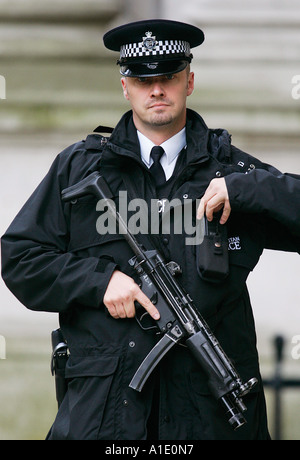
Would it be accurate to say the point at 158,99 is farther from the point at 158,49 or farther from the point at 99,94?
the point at 99,94

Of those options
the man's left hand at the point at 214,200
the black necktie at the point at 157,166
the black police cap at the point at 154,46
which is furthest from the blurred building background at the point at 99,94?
the man's left hand at the point at 214,200

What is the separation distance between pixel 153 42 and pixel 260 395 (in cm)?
152

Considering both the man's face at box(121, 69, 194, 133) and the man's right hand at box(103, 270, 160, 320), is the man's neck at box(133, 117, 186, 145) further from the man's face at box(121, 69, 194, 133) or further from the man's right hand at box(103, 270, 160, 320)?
the man's right hand at box(103, 270, 160, 320)

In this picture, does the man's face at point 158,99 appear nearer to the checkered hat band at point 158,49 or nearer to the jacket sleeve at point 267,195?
the checkered hat band at point 158,49

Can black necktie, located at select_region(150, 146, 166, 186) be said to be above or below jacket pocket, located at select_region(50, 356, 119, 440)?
above

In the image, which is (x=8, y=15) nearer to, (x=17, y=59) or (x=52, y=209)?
(x=17, y=59)

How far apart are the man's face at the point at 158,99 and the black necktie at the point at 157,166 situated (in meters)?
0.09

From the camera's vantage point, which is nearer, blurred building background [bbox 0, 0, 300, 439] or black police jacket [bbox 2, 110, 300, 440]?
black police jacket [bbox 2, 110, 300, 440]

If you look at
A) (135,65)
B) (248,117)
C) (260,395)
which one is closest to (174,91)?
(135,65)

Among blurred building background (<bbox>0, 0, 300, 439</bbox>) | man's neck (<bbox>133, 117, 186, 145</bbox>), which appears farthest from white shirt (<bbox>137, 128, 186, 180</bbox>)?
blurred building background (<bbox>0, 0, 300, 439</bbox>)

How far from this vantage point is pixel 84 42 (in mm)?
7086

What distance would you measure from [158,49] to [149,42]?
0.16 ft

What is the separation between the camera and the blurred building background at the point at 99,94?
22.9 ft

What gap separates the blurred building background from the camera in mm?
6980
